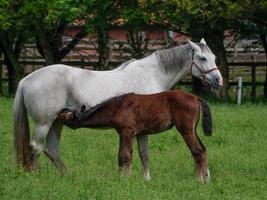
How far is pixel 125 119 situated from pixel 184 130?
880 millimetres

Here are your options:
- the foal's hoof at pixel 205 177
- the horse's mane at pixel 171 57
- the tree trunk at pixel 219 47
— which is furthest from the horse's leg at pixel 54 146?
the tree trunk at pixel 219 47

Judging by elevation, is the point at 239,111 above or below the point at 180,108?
below

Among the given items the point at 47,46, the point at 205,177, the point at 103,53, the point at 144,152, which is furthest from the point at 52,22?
the point at 205,177

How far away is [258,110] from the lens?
20.9 m

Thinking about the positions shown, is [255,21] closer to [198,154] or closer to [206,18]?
[206,18]

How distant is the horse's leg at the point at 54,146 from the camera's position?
37.6ft

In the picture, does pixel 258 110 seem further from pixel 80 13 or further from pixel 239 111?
pixel 80 13

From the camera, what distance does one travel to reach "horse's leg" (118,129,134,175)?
10688mm

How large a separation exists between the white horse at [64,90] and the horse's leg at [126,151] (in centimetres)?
53

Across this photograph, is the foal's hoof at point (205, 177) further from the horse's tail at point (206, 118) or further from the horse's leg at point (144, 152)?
the horse's leg at point (144, 152)

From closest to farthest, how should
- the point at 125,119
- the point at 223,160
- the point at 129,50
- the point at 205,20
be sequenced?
the point at 125,119, the point at 223,160, the point at 205,20, the point at 129,50

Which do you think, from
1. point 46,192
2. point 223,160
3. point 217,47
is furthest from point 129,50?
point 46,192

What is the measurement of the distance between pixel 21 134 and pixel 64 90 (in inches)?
36.9

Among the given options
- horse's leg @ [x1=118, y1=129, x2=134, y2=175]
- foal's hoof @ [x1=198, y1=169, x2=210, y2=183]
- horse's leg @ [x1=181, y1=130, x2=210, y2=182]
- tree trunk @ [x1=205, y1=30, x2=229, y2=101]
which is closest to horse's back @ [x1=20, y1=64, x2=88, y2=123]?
horse's leg @ [x1=118, y1=129, x2=134, y2=175]
